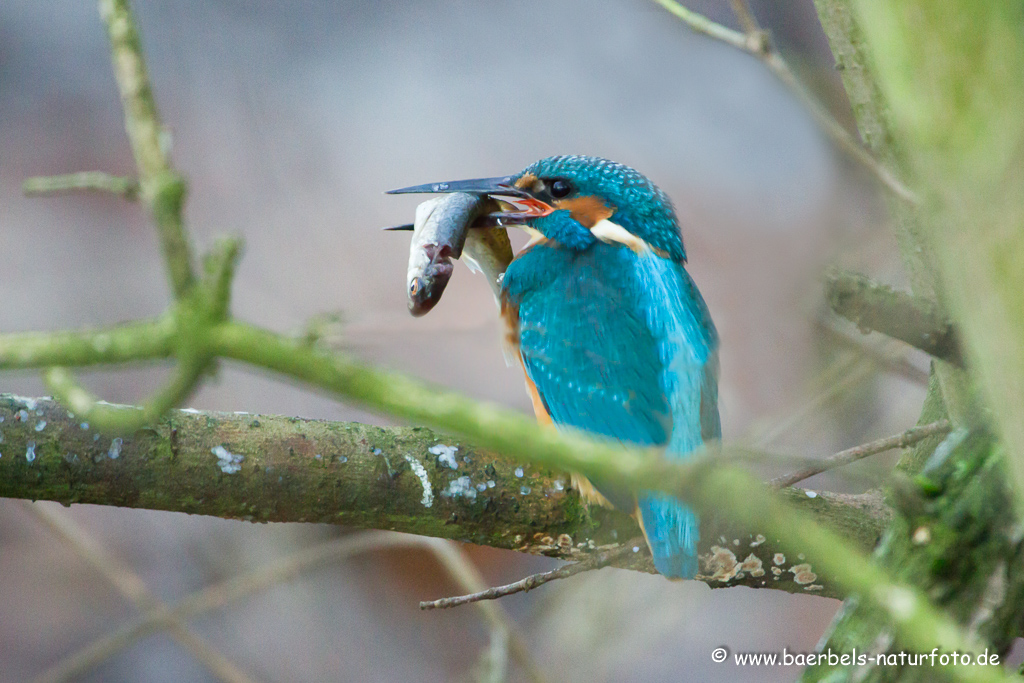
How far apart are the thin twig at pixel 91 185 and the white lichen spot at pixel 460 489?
3.28 ft

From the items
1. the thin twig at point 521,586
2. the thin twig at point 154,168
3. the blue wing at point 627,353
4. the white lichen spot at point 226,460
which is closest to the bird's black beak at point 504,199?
the blue wing at point 627,353

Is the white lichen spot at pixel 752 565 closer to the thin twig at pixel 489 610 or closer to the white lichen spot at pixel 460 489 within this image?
the white lichen spot at pixel 460 489

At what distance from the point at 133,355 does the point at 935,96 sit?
0.70m

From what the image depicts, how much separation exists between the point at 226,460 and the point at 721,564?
1056mm

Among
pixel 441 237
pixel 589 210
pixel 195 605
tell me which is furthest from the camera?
pixel 195 605

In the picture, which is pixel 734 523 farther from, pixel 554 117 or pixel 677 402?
pixel 554 117

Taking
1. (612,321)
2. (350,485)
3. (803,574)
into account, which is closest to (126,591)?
(350,485)

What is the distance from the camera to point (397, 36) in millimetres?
4922

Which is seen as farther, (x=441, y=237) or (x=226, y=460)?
(x=441, y=237)

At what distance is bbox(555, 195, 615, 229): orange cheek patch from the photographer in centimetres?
247

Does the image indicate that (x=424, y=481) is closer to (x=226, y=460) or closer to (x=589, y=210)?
(x=226, y=460)

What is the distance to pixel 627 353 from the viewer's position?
80.9 inches

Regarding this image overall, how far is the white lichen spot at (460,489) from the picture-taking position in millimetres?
1780

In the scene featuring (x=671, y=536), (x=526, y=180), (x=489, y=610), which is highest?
(x=526, y=180)
